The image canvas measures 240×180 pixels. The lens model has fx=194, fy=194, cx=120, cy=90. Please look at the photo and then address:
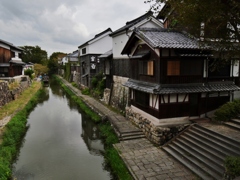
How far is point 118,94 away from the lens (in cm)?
2064

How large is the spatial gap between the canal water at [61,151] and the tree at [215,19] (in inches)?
327

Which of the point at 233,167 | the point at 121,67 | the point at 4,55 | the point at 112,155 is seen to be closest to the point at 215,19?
the point at 233,167

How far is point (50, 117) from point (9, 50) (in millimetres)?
18656

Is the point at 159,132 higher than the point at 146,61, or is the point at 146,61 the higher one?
the point at 146,61

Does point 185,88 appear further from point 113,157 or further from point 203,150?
point 113,157

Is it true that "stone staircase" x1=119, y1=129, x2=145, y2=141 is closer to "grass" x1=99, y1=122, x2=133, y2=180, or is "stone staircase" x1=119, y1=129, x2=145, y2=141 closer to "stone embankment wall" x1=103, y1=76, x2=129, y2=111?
"grass" x1=99, y1=122, x2=133, y2=180

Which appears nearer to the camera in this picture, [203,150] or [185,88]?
[203,150]

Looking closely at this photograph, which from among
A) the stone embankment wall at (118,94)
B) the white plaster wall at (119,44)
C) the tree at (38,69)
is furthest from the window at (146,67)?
the tree at (38,69)

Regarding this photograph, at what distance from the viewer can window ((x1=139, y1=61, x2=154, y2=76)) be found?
12742 mm

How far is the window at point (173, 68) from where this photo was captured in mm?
11891

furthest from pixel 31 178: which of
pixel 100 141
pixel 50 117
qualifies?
pixel 50 117

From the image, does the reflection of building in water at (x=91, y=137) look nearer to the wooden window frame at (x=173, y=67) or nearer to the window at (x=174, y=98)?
the window at (x=174, y=98)

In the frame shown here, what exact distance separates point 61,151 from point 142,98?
6.81 m

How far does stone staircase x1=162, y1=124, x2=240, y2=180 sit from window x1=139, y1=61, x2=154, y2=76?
444cm
